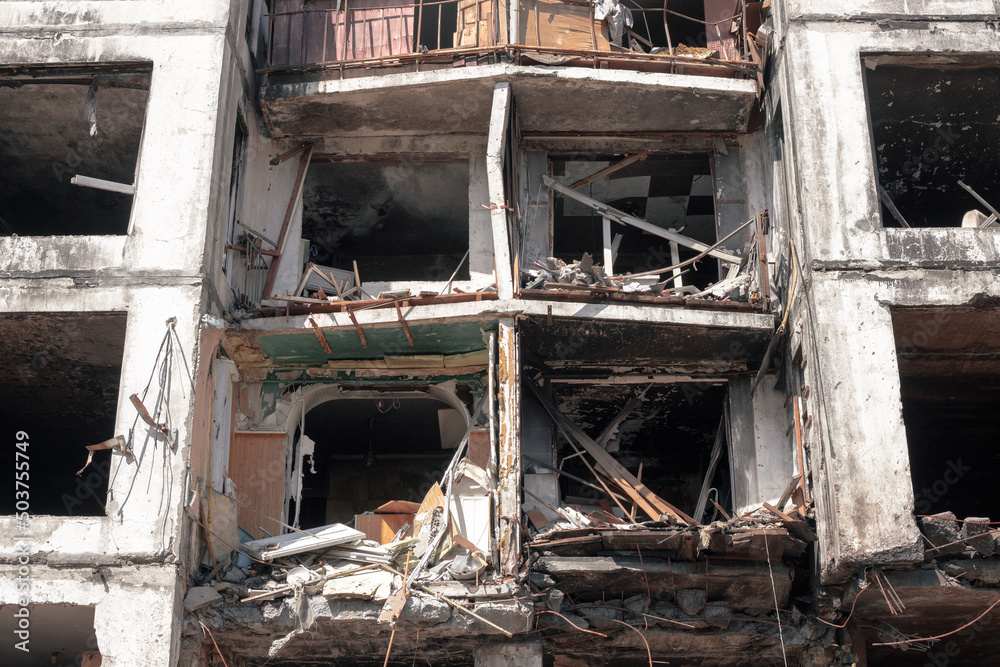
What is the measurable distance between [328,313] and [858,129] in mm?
6436

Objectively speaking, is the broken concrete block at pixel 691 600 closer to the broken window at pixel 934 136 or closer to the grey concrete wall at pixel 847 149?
the grey concrete wall at pixel 847 149

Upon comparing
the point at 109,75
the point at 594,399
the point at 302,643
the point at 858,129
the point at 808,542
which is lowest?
the point at 302,643

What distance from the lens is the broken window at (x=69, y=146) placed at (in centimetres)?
1251

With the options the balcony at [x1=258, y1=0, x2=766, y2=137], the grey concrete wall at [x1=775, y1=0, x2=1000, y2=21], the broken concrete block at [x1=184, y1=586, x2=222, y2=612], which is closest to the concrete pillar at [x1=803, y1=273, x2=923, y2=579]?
the grey concrete wall at [x1=775, y1=0, x2=1000, y2=21]

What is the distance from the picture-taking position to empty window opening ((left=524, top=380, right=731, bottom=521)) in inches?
535

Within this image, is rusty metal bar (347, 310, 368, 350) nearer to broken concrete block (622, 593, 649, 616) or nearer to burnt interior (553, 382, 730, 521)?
burnt interior (553, 382, 730, 521)

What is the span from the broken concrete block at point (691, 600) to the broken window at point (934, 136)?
518cm

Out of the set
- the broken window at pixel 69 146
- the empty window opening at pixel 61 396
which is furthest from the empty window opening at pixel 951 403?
the broken window at pixel 69 146

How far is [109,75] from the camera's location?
1244 cm

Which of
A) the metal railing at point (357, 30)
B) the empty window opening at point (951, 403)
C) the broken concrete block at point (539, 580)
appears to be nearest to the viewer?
the broken concrete block at point (539, 580)

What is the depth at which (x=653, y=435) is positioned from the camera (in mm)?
15156

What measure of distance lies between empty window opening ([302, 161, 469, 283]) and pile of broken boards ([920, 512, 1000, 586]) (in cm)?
759

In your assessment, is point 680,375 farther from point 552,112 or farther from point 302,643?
point 302,643

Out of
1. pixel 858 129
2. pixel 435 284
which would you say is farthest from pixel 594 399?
pixel 858 129
